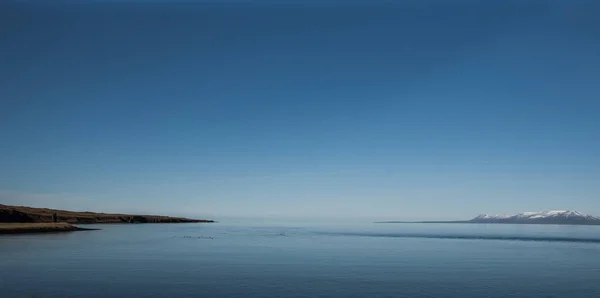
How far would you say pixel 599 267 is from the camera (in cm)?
5228

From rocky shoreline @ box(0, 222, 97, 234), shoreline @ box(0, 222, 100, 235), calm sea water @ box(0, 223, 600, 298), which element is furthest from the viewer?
rocky shoreline @ box(0, 222, 97, 234)

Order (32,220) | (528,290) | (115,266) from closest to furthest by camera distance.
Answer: (528,290)
(115,266)
(32,220)

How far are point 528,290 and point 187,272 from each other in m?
30.6

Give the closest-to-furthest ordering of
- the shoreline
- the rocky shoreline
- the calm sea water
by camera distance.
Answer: the calm sea water
the shoreline
the rocky shoreline

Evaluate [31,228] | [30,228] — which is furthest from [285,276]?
[31,228]

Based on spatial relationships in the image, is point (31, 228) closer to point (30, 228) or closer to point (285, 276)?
point (30, 228)

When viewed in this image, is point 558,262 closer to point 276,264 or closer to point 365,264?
point 365,264

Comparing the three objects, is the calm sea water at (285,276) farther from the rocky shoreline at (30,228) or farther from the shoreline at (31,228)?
the rocky shoreline at (30,228)

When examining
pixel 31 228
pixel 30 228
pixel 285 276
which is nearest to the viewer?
pixel 285 276

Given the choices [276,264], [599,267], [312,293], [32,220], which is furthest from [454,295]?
[32,220]

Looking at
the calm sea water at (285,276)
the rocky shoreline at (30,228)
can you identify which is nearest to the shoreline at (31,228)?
the rocky shoreline at (30,228)

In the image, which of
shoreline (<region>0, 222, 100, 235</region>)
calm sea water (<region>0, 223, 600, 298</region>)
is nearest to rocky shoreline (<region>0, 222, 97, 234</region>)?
shoreline (<region>0, 222, 100, 235</region>)

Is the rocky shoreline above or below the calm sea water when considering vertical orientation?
below

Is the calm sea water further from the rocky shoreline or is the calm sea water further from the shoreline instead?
the rocky shoreline
